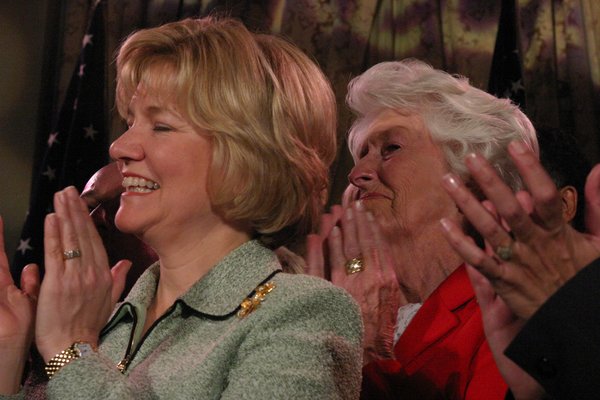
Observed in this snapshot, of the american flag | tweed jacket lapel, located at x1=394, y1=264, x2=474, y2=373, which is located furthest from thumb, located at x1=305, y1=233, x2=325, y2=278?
the american flag

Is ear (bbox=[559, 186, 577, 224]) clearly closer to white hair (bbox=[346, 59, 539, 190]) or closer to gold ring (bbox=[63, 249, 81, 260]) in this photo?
white hair (bbox=[346, 59, 539, 190])

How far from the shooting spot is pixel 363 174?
7.74 feet

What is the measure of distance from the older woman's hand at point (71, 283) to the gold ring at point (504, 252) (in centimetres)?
67

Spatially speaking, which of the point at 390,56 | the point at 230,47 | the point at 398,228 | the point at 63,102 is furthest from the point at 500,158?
the point at 63,102

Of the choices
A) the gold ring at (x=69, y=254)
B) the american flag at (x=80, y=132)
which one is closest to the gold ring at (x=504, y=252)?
the gold ring at (x=69, y=254)

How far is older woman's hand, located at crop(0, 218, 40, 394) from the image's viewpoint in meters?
1.49

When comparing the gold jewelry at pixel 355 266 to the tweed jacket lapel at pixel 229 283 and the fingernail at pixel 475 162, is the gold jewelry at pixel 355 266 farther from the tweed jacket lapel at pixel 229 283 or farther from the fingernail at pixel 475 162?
the fingernail at pixel 475 162

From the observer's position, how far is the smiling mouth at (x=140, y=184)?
1.61 m

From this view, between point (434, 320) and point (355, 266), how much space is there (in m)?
0.21

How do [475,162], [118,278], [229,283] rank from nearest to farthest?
[475,162] < [229,283] < [118,278]

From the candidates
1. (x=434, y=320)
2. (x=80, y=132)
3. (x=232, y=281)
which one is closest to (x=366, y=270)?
(x=434, y=320)

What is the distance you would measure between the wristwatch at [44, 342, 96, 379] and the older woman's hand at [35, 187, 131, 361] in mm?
11

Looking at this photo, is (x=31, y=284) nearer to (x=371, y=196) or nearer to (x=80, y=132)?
(x=371, y=196)

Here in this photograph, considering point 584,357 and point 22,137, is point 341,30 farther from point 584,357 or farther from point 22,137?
point 584,357
